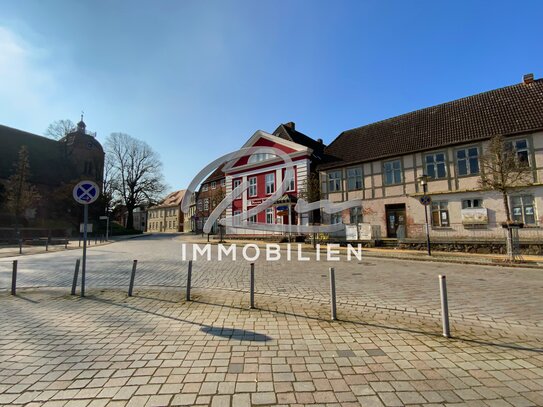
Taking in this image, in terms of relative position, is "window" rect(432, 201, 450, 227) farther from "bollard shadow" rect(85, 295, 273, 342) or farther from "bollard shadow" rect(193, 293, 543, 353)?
"bollard shadow" rect(85, 295, 273, 342)

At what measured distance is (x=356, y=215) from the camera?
24.2 metres

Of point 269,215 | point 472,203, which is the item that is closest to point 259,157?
point 269,215

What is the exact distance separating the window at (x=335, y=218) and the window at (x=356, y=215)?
1049 mm

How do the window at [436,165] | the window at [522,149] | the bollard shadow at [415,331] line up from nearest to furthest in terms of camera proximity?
the bollard shadow at [415,331] → the window at [522,149] → the window at [436,165]

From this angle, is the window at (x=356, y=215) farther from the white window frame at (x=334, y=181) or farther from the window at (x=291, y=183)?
the window at (x=291, y=183)

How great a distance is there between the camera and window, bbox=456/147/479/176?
1875cm

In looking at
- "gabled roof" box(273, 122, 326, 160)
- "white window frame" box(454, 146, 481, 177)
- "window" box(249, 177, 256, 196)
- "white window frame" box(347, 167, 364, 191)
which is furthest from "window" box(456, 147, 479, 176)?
"window" box(249, 177, 256, 196)

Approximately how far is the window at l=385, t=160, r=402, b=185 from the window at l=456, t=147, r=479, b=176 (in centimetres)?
385

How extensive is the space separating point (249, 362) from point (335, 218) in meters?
22.8

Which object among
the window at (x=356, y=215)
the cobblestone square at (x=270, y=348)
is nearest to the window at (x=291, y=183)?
the window at (x=356, y=215)

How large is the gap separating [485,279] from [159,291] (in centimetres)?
1017

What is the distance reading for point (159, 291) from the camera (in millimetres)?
7672

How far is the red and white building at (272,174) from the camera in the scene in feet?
95.2

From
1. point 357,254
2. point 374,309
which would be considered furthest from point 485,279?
point 357,254
